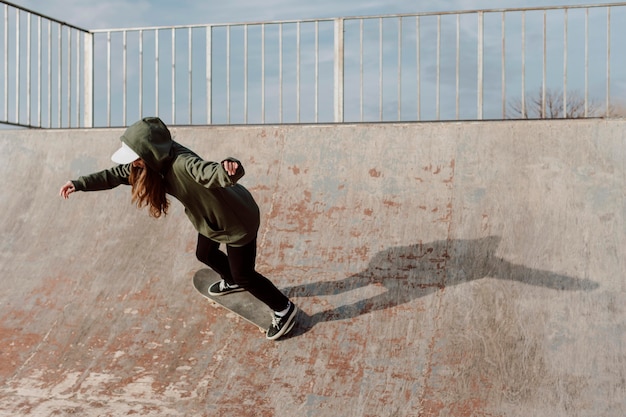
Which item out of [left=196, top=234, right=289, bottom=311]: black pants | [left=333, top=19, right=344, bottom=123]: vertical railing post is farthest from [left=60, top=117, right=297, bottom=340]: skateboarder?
A: [left=333, top=19, right=344, bottom=123]: vertical railing post

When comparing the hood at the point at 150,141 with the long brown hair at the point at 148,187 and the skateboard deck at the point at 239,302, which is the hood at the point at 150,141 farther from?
the skateboard deck at the point at 239,302

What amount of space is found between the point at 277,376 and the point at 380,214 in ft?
6.24

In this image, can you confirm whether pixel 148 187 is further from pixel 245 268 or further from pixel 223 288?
pixel 223 288

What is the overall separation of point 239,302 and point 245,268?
0.61m

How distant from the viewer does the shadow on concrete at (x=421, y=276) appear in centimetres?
531

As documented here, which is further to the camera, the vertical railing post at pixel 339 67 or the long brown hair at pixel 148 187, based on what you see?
the vertical railing post at pixel 339 67

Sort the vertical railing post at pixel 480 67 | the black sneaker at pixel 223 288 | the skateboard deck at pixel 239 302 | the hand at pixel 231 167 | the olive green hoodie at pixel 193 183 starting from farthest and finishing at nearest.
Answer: the vertical railing post at pixel 480 67
the black sneaker at pixel 223 288
the skateboard deck at pixel 239 302
the olive green hoodie at pixel 193 183
the hand at pixel 231 167

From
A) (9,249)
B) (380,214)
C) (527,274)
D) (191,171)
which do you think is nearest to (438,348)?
(527,274)

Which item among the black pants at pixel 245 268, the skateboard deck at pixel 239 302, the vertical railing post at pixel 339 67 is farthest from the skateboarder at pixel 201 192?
the vertical railing post at pixel 339 67

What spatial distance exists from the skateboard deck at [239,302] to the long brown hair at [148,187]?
1145mm

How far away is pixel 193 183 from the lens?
4.55 metres

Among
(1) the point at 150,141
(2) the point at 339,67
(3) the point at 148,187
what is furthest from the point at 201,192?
(2) the point at 339,67

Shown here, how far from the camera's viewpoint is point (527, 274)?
17.9 ft

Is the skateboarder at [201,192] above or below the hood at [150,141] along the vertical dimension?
below
